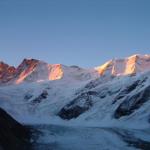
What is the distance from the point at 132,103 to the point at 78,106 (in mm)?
25015

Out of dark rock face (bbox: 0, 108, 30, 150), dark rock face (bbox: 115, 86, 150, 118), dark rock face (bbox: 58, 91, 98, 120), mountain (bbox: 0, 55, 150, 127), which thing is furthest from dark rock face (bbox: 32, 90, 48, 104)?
dark rock face (bbox: 0, 108, 30, 150)

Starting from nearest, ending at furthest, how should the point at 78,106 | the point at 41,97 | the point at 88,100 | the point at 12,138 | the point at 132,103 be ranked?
the point at 12,138
the point at 132,103
the point at 78,106
the point at 88,100
the point at 41,97

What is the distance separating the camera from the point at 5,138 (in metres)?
43.4

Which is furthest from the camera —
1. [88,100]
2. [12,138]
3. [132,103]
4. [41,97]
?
[41,97]

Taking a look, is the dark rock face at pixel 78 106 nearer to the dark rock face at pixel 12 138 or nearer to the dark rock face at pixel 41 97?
the dark rock face at pixel 41 97

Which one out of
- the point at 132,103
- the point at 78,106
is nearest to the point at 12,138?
the point at 132,103

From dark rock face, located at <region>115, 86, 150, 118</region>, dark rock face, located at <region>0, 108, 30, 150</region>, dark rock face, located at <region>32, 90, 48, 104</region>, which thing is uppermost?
dark rock face, located at <region>32, 90, 48, 104</region>

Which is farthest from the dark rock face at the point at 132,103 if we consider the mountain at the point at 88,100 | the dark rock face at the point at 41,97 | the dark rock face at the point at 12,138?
the dark rock face at the point at 12,138

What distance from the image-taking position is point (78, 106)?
143625 millimetres

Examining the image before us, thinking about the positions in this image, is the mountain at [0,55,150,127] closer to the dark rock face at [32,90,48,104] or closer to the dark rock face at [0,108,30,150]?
the dark rock face at [32,90,48,104]

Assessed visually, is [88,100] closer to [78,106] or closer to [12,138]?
Result: [78,106]

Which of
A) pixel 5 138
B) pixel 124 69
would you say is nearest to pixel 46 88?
pixel 124 69

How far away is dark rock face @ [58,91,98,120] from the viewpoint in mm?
139975

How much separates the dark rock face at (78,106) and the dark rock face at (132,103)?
16.5 meters
